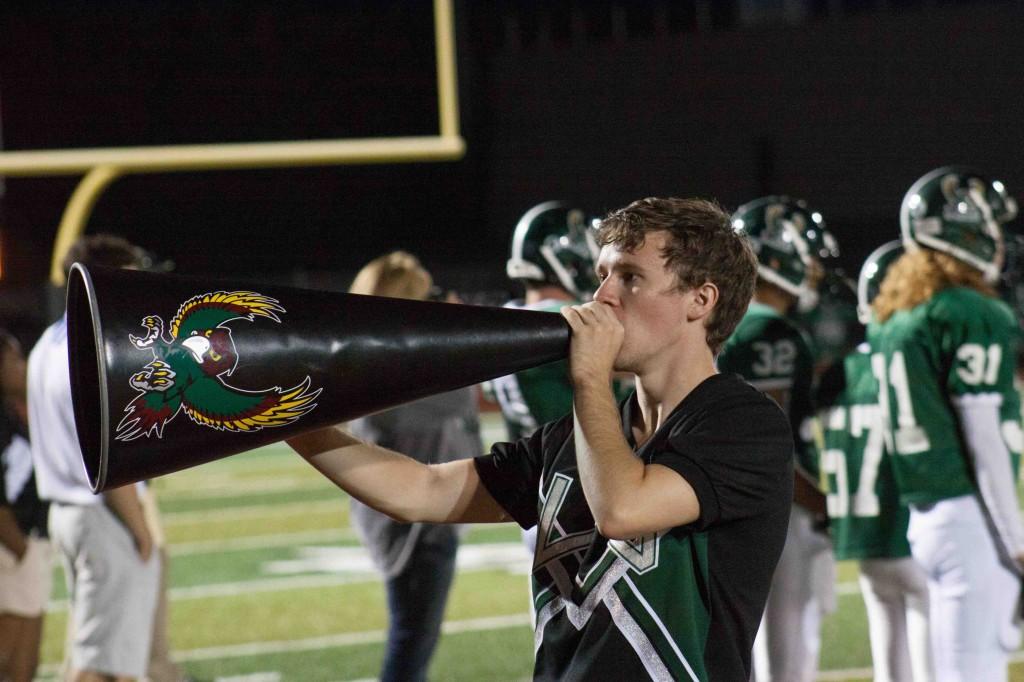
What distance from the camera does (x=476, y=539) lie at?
32.8 ft

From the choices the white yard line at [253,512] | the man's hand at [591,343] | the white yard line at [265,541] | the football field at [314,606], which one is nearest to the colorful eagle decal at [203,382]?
the man's hand at [591,343]

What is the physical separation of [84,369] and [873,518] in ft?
9.72

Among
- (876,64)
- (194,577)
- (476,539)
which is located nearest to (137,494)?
(194,577)

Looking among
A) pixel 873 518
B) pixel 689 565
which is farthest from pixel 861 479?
pixel 689 565

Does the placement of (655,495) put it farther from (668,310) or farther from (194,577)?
(194,577)

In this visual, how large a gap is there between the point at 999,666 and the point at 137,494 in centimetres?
270

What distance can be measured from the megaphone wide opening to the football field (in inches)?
165

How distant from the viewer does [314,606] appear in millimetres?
→ 7824

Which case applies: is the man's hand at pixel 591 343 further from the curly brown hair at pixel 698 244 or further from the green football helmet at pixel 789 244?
the green football helmet at pixel 789 244

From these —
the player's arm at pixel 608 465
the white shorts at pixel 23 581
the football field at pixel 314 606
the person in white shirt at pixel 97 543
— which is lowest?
the football field at pixel 314 606

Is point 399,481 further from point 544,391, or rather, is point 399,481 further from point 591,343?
point 544,391

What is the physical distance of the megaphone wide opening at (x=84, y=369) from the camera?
192 cm

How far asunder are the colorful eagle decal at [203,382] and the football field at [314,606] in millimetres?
4283

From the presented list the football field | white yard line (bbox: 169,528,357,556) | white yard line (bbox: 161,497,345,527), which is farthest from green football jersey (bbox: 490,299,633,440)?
white yard line (bbox: 161,497,345,527)
